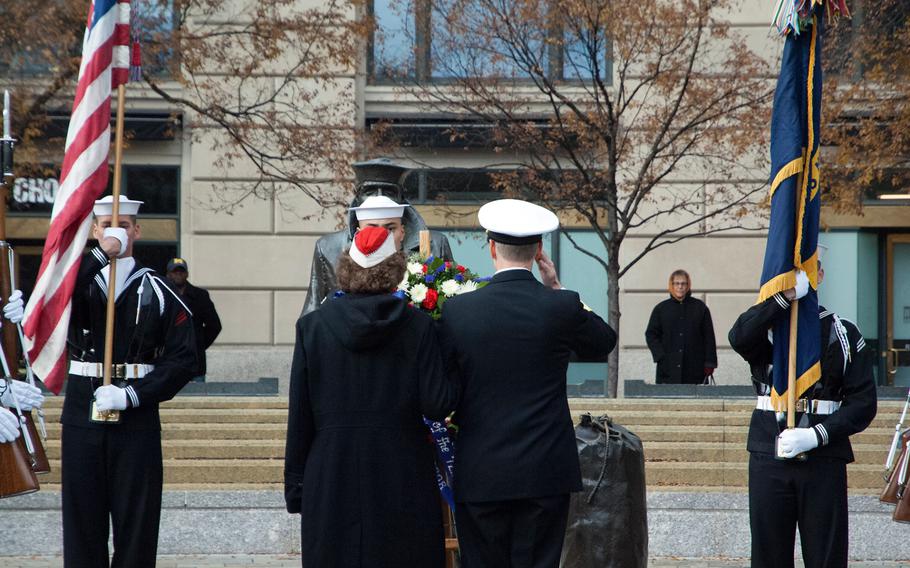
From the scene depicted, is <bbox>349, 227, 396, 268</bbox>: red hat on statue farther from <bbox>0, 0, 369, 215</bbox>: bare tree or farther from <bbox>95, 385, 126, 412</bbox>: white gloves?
<bbox>0, 0, 369, 215</bbox>: bare tree

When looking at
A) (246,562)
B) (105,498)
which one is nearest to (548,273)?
(105,498)

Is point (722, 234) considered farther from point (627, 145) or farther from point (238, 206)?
point (238, 206)

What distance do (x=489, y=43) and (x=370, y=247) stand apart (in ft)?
34.9

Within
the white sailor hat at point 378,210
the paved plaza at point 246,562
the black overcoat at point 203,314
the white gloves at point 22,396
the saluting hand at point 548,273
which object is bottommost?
the paved plaza at point 246,562

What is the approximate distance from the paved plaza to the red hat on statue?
427 centimetres

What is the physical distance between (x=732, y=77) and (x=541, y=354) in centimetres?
1077

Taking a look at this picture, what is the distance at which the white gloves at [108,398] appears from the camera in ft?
21.5

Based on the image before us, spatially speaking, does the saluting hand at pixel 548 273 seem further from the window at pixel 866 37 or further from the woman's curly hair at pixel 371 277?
the window at pixel 866 37

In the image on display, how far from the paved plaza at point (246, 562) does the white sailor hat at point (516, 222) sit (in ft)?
14.3

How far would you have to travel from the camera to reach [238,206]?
1905 cm

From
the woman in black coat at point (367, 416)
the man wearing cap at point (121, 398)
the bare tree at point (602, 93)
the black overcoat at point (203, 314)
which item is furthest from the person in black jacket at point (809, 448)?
the bare tree at point (602, 93)

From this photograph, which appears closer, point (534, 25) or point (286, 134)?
point (534, 25)

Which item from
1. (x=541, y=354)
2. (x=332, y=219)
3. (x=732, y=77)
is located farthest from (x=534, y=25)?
(x=541, y=354)

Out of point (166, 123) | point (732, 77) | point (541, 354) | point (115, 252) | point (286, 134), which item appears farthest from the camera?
point (166, 123)
